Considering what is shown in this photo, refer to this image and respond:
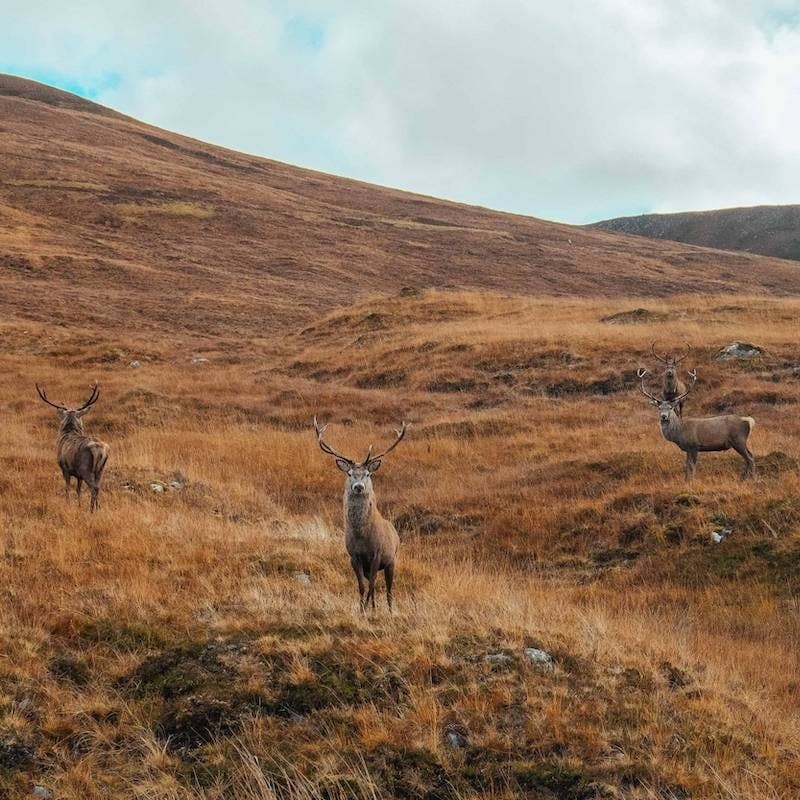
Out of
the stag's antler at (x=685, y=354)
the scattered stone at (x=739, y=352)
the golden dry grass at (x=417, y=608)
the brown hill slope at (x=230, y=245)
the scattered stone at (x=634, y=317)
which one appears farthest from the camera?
the brown hill slope at (x=230, y=245)

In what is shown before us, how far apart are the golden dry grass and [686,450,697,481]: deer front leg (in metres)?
0.40

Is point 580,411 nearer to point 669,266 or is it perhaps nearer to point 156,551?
point 156,551

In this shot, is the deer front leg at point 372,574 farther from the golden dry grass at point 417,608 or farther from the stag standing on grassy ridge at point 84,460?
the stag standing on grassy ridge at point 84,460

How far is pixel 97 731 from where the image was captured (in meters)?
6.48

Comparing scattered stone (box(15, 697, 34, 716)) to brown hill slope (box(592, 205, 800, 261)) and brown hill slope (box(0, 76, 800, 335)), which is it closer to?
brown hill slope (box(0, 76, 800, 335))

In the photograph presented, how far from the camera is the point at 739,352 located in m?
27.4

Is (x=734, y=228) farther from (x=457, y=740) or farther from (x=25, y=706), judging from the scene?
(x=25, y=706)

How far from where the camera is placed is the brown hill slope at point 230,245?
51219 mm

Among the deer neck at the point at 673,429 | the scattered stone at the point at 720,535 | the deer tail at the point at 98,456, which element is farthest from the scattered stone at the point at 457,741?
the deer neck at the point at 673,429

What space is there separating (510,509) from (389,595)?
715 cm

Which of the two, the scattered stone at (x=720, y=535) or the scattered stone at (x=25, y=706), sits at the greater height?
the scattered stone at (x=720, y=535)

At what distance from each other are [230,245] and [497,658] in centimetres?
6521

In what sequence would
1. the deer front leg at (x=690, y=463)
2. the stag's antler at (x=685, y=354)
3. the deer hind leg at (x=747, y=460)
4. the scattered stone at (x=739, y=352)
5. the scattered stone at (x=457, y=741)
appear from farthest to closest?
1. the scattered stone at (x=739, y=352)
2. the stag's antler at (x=685, y=354)
3. the deer front leg at (x=690, y=463)
4. the deer hind leg at (x=747, y=460)
5. the scattered stone at (x=457, y=741)

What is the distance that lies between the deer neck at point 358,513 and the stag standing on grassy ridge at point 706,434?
955 centimetres
